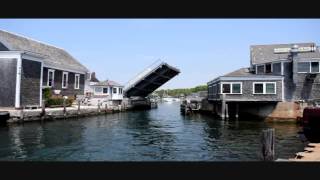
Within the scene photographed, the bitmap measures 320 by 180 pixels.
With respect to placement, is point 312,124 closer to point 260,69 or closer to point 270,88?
point 270,88

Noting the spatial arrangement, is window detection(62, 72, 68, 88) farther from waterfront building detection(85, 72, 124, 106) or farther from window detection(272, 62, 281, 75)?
window detection(272, 62, 281, 75)

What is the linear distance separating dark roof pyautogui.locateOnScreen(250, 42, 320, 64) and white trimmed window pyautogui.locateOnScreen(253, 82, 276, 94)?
3457 millimetres

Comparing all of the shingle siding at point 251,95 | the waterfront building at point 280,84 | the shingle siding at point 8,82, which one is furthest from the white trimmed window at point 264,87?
the shingle siding at point 8,82

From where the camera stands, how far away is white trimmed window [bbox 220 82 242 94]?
32.5 metres

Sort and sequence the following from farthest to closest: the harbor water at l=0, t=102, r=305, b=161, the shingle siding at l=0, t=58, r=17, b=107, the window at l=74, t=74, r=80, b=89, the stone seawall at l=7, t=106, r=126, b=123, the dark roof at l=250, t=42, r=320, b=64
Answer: the window at l=74, t=74, r=80, b=89
the dark roof at l=250, t=42, r=320, b=64
the shingle siding at l=0, t=58, r=17, b=107
the stone seawall at l=7, t=106, r=126, b=123
the harbor water at l=0, t=102, r=305, b=161

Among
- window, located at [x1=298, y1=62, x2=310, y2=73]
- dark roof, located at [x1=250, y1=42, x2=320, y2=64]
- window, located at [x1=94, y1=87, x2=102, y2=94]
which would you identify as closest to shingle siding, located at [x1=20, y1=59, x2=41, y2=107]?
window, located at [x1=94, y1=87, x2=102, y2=94]

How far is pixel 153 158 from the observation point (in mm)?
13797

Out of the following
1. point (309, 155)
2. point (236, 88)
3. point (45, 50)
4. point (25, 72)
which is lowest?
point (309, 155)

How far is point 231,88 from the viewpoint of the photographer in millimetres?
32781

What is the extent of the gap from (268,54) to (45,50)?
24610mm

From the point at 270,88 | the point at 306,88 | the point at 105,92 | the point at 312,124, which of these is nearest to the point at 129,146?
the point at 312,124

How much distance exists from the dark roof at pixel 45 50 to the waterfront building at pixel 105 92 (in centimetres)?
255

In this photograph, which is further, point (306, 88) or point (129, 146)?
point (306, 88)
